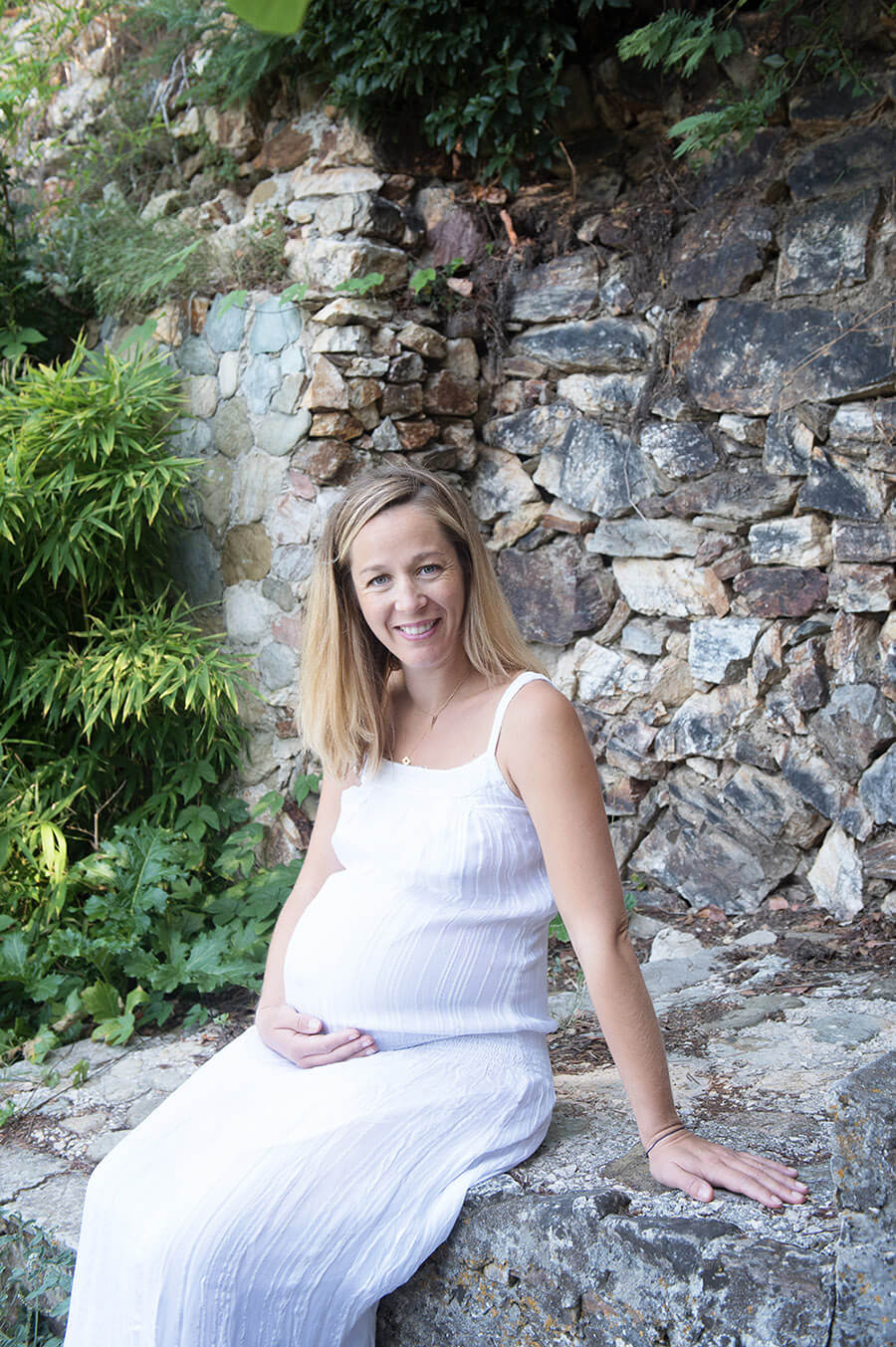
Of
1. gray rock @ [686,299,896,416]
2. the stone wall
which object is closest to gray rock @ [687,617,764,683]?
the stone wall

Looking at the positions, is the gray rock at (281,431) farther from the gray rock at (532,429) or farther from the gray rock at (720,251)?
the gray rock at (720,251)

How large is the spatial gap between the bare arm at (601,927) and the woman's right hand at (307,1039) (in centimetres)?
37

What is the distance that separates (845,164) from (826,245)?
206mm

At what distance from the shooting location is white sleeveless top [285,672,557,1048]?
1592mm

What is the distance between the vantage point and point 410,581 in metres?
1.69

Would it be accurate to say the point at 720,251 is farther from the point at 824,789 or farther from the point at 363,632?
the point at 363,632

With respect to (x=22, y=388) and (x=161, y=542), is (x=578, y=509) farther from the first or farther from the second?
(x=22, y=388)

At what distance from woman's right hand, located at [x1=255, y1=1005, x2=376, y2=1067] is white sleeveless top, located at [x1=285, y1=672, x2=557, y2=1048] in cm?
2

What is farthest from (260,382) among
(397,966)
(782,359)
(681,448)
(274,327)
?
(397,966)

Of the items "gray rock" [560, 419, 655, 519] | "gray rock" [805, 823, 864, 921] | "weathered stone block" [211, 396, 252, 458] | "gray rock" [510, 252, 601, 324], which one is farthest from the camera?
"weathered stone block" [211, 396, 252, 458]

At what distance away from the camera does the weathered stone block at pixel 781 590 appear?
300 centimetres

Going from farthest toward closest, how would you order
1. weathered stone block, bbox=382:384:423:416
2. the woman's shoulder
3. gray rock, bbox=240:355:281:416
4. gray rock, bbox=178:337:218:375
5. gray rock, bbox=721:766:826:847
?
gray rock, bbox=178:337:218:375, gray rock, bbox=240:355:281:416, weathered stone block, bbox=382:384:423:416, gray rock, bbox=721:766:826:847, the woman's shoulder

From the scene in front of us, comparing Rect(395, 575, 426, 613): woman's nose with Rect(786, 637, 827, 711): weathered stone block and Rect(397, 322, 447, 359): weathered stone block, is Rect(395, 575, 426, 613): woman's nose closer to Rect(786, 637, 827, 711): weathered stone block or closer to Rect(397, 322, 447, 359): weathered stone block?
Rect(786, 637, 827, 711): weathered stone block

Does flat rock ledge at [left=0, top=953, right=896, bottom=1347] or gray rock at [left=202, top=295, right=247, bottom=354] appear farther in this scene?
gray rock at [left=202, top=295, right=247, bottom=354]
